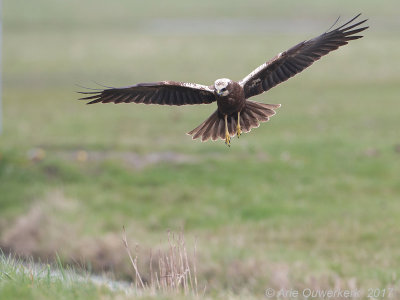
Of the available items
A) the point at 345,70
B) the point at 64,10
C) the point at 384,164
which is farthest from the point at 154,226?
the point at 64,10

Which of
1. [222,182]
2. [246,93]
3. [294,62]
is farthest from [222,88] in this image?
[222,182]

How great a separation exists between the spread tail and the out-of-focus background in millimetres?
1965

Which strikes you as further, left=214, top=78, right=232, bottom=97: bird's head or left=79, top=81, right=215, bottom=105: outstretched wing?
left=79, top=81, right=215, bottom=105: outstretched wing

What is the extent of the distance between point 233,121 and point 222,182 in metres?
6.23

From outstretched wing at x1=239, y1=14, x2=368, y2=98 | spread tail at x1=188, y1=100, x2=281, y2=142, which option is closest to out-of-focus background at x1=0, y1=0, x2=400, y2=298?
spread tail at x1=188, y1=100, x2=281, y2=142

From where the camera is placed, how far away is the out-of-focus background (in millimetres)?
11133

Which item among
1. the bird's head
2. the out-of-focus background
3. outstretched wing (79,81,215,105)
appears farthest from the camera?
the out-of-focus background

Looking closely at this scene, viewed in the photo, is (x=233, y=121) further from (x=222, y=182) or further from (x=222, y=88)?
(x=222, y=182)

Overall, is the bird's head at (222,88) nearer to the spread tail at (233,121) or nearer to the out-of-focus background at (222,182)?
the spread tail at (233,121)

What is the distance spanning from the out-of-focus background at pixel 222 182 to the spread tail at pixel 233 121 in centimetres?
197

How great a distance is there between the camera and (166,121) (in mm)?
19297

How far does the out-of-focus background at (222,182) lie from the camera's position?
11.1m

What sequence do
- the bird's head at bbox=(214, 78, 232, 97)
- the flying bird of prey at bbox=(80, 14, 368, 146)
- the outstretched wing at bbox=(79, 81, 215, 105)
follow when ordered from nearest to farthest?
the bird's head at bbox=(214, 78, 232, 97) → the flying bird of prey at bbox=(80, 14, 368, 146) → the outstretched wing at bbox=(79, 81, 215, 105)

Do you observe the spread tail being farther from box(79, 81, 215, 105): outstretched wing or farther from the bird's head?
the bird's head
